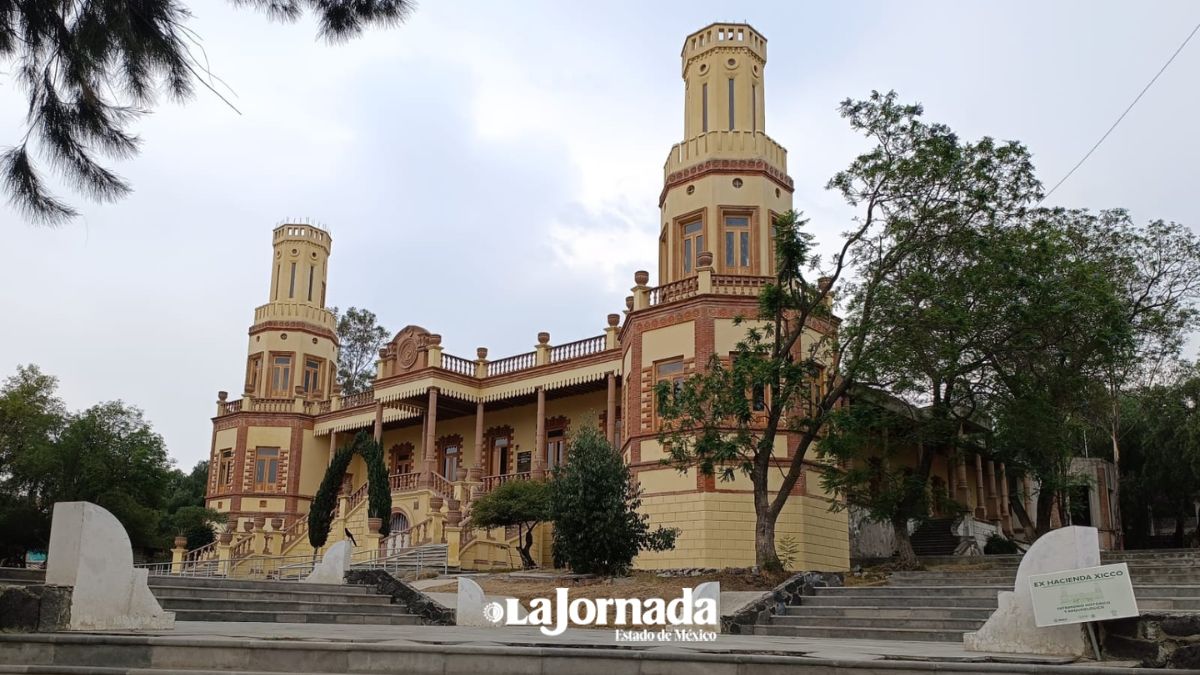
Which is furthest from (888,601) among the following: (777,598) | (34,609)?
(34,609)

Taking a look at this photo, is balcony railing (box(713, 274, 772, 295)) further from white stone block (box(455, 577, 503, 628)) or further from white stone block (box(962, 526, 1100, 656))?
white stone block (box(962, 526, 1100, 656))

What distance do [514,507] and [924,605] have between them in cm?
1023

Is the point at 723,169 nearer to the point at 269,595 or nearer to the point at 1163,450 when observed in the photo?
the point at 269,595

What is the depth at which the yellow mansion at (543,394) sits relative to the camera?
Answer: 66.8 feet

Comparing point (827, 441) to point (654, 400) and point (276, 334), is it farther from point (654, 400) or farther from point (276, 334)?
point (276, 334)

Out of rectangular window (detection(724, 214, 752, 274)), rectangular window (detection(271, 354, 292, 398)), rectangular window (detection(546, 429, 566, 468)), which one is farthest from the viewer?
rectangular window (detection(271, 354, 292, 398))

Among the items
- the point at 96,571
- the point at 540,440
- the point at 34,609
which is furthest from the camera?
the point at 540,440

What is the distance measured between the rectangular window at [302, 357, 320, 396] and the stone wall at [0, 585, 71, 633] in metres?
28.0

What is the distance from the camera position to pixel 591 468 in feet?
54.5

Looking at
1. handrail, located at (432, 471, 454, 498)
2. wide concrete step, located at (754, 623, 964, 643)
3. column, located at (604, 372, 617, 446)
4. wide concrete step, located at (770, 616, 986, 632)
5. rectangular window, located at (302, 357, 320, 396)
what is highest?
rectangular window, located at (302, 357, 320, 396)

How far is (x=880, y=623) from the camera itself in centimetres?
1230

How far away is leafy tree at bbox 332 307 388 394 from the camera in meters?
44.9

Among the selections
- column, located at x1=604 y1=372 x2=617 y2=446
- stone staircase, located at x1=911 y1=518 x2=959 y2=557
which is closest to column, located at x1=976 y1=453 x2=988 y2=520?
stone staircase, located at x1=911 y1=518 x2=959 y2=557

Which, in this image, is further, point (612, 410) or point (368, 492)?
point (368, 492)
